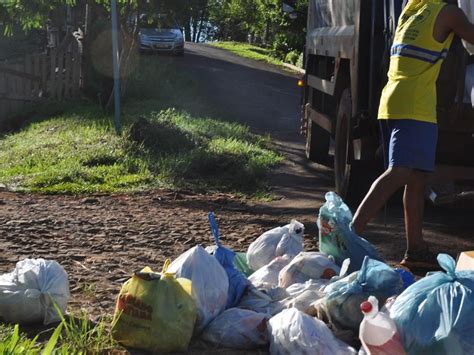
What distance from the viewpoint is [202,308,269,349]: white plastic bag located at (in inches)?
166

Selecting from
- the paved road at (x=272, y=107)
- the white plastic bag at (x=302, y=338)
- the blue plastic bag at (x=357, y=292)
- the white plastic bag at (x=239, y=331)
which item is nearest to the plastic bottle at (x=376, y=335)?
the white plastic bag at (x=302, y=338)

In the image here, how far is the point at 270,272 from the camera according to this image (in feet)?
16.5

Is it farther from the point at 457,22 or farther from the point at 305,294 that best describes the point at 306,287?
the point at 457,22

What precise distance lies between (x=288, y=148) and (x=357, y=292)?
9.47 meters

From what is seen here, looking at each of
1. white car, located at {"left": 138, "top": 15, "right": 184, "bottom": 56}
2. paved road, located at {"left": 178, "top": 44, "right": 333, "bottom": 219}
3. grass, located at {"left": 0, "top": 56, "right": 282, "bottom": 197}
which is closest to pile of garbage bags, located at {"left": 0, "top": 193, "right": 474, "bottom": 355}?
paved road, located at {"left": 178, "top": 44, "right": 333, "bottom": 219}

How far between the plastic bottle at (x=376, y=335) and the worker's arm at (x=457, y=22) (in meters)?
2.44

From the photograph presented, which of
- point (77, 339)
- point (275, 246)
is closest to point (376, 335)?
point (77, 339)

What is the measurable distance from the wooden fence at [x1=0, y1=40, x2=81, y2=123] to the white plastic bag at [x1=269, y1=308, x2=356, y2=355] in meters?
15.8

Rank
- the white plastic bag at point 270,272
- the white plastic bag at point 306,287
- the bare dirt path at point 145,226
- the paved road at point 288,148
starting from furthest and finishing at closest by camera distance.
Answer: the paved road at point 288,148 < the bare dirt path at point 145,226 < the white plastic bag at point 270,272 < the white plastic bag at point 306,287

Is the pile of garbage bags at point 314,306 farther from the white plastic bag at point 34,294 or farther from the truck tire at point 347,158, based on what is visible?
the truck tire at point 347,158

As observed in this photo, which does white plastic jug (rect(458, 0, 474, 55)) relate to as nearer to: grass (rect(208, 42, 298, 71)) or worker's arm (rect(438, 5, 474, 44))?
worker's arm (rect(438, 5, 474, 44))

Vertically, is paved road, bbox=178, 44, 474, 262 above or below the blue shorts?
below

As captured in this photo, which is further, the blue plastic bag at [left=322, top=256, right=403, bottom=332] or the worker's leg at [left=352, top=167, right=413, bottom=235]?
the worker's leg at [left=352, top=167, right=413, bottom=235]

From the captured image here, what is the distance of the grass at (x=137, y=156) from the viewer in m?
10.2
